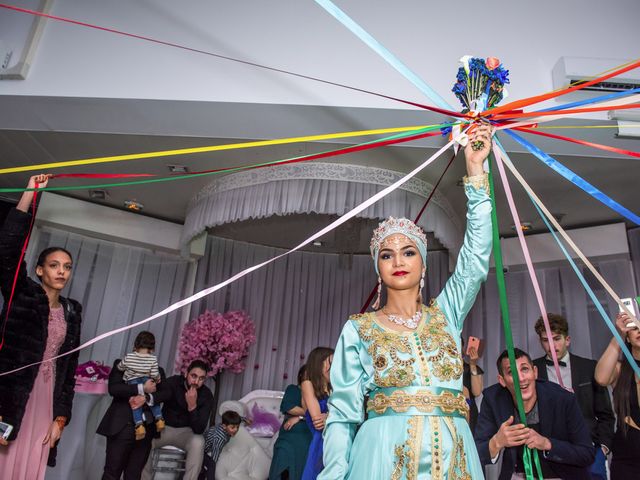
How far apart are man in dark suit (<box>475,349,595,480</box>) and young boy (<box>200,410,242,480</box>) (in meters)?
2.55

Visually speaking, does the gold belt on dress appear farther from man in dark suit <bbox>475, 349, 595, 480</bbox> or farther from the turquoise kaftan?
man in dark suit <bbox>475, 349, 595, 480</bbox>

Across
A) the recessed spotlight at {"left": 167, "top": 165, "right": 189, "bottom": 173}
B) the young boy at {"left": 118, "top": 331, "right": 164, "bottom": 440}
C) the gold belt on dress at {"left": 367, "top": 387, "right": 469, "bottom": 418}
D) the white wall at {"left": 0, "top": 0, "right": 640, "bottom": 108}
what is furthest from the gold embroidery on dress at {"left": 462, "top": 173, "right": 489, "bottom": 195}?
the recessed spotlight at {"left": 167, "top": 165, "right": 189, "bottom": 173}

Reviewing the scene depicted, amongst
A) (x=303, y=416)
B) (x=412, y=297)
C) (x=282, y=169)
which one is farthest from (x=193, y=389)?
(x=412, y=297)

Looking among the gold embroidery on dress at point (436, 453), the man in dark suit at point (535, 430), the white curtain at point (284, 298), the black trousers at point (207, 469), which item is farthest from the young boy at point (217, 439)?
the gold embroidery on dress at point (436, 453)

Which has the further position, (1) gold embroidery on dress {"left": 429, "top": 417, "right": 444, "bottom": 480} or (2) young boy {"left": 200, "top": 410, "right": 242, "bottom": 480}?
(2) young boy {"left": 200, "top": 410, "right": 242, "bottom": 480}

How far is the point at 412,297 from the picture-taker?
188 centimetres

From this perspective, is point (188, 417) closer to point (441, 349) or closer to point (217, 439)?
point (217, 439)

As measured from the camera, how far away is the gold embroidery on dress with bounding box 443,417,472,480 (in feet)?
5.12

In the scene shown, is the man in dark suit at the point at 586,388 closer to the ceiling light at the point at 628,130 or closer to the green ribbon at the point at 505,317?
the green ribbon at the point at 505,317

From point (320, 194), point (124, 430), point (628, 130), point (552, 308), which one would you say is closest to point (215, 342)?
point (124, 430)

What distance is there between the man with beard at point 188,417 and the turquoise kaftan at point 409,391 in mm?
2949

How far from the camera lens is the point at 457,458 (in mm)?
1579

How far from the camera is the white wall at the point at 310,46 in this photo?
302 cm

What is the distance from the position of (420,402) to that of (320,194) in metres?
2.40
